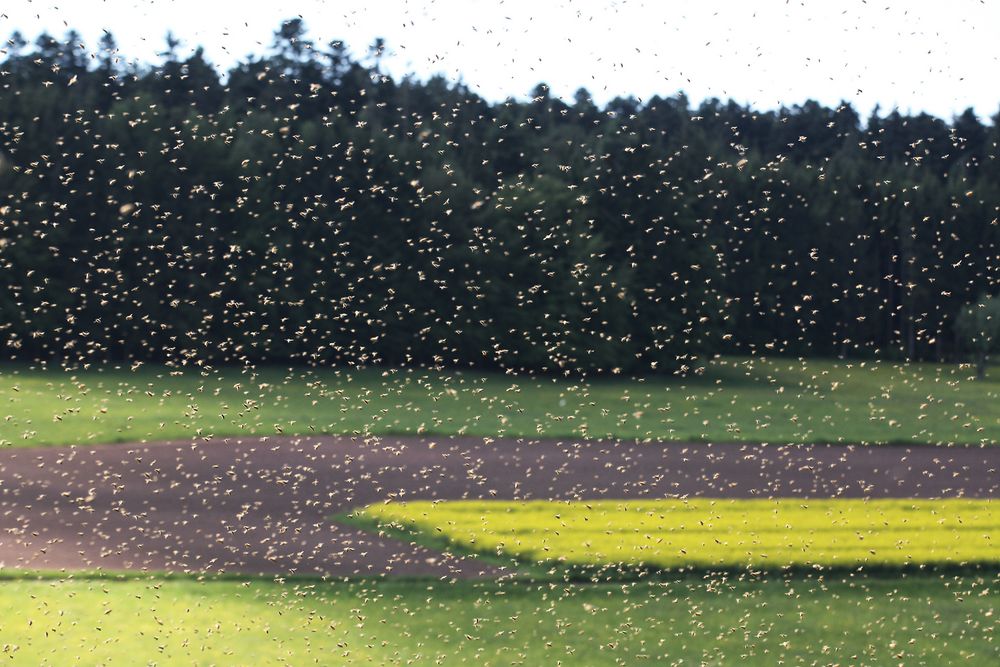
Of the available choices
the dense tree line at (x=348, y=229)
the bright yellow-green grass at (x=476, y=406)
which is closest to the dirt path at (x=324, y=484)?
the bright yellow-green grass at (x=476, y=406)

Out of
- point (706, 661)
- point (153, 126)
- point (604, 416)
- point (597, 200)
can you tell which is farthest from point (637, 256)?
point (706, 661)

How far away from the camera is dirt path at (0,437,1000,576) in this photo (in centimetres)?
1270

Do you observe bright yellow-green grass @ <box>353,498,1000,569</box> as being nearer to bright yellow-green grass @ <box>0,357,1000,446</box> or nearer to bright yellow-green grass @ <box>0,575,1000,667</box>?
bright yellow-green grass @ <box>0,575,1000,667</box>

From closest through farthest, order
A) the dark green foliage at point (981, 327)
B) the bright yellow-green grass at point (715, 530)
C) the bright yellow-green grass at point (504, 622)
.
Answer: the bright yellow-green grass at point (504, 622) → the bright yellow-green grass at point (715, 530) → the dark green foliage at point (981, 327)

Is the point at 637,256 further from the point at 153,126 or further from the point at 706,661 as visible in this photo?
the point at 706,661

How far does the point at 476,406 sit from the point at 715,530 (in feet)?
57.4

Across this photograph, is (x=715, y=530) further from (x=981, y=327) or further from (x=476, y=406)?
(x=981, y=327)

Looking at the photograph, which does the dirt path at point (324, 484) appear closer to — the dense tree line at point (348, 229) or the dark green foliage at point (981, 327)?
the dense tree line at point (348, 229)

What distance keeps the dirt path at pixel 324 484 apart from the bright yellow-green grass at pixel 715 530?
0.87 m

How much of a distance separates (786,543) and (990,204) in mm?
37756

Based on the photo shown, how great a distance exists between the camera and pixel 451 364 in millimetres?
43219

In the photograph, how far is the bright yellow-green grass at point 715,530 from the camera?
1227 centimetres

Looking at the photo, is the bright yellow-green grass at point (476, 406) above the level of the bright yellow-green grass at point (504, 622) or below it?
above

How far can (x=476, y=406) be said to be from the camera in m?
31.0
